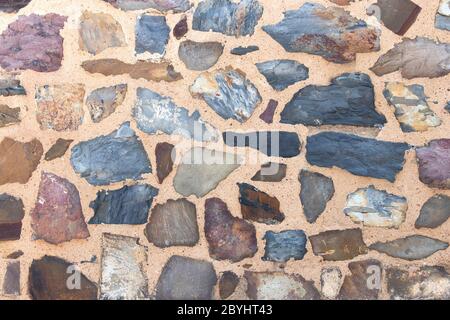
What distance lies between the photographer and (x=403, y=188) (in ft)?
6.47

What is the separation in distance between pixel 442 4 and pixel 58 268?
1566 millimetres

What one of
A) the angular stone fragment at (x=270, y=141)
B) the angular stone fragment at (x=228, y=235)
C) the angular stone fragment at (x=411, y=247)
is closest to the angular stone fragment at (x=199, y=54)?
the angular stone fragment at (x=270, y=141)

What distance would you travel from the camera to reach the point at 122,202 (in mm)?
2027

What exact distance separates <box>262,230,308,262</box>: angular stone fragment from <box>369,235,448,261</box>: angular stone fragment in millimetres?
235

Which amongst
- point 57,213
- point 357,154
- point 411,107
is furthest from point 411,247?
point 57,213

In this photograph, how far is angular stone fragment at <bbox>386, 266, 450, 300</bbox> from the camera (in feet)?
6.54

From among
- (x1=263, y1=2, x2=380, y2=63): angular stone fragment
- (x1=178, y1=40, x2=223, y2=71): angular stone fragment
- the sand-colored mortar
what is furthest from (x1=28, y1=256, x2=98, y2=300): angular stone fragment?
(x1=263, y1=2, x2=380, y2=63): angular stone fragment

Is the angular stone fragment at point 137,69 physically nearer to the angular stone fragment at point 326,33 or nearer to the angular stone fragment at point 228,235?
the angular stone fragment at point 326,33

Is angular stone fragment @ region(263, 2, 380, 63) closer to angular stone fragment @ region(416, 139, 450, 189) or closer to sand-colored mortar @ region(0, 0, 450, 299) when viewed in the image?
sand-colored mortar @ region(0, 0, 450, 299)

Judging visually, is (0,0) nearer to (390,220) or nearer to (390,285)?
(390,220)

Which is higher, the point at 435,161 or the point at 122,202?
the point at 435,161

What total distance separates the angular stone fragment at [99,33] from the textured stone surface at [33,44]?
8 cm

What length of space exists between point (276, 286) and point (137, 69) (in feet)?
2.89

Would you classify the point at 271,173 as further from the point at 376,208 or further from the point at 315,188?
the point at 376,208
